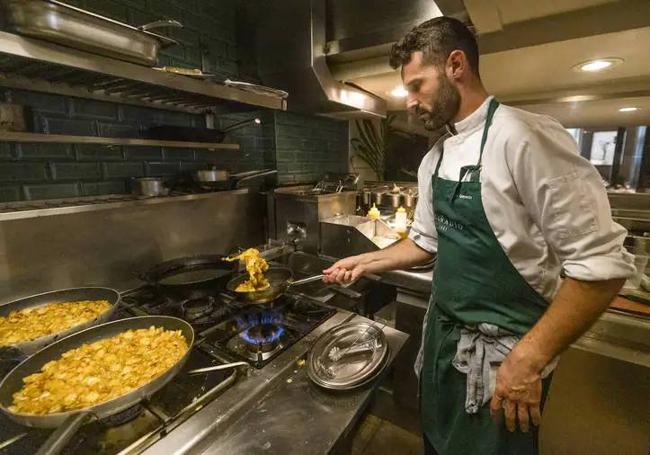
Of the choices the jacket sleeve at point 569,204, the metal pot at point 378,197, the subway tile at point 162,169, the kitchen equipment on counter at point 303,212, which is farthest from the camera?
the metal pot at point 378,197

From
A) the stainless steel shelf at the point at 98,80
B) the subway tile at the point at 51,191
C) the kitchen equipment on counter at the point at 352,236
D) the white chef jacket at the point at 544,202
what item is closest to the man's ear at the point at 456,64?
the white chef jacket at the point at 544,202

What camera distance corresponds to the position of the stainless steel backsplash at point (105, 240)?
4.32 ft

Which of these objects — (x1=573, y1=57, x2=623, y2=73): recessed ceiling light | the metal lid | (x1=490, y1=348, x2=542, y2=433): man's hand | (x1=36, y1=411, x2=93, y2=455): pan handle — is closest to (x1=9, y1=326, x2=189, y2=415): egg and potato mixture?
(x1=36, y1=411, x2=93, y2=455): pan handle

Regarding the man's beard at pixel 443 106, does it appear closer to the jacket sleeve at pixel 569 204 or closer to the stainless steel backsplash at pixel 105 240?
the jacket sleeve at pixel 569 204

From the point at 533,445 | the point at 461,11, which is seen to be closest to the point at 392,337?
the point at 533,445

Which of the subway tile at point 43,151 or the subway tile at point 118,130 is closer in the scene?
the subway tile at point 43,151

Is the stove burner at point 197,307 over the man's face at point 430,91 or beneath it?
beneath

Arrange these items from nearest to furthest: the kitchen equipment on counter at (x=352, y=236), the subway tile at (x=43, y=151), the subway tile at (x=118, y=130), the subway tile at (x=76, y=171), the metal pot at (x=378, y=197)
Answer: the subway tile at (x=43, y=151), the subway tile at (x=76, y=171), the subway tile at (x=118, y=130), the kitchen equipment on counter at (x=352, y=236), the metal pot at (x=378, y=197)

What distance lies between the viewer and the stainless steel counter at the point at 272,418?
0.81 meters

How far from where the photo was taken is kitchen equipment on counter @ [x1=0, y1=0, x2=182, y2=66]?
86cm

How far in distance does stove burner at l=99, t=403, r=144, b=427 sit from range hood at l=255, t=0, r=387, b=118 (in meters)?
1.80

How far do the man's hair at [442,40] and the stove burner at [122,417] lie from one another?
136 centimetres

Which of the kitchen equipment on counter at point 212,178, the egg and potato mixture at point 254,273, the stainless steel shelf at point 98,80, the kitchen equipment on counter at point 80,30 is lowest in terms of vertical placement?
the egg and potato mixture at point 254,273

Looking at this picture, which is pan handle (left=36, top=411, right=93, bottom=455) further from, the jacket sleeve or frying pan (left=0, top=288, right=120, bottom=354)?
the jacket sleeve
